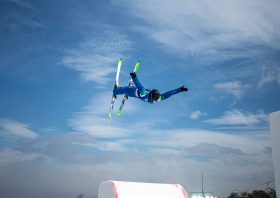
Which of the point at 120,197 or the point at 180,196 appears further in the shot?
the point at 180,196

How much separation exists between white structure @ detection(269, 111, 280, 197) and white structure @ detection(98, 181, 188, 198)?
2.87m

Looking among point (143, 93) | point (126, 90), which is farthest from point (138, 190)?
point (126, 90)

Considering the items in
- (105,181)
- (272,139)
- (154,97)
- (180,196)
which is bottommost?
(180,196)

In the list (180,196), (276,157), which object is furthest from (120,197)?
(276,157)

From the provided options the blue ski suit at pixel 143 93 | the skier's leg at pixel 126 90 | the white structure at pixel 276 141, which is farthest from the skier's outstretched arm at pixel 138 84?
the white structure at pixel 276 141

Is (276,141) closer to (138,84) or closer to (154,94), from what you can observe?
(154,94)

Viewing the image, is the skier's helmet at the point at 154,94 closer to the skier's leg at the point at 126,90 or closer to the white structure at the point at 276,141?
the skier's leg at the point at 126,90

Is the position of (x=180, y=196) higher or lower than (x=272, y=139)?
lower

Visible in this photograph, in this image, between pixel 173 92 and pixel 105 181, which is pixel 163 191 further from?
pixel 173 92

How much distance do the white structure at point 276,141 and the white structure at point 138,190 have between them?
2.87m

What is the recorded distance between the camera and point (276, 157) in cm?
529

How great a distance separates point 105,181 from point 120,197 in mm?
405

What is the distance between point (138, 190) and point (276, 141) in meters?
4.07

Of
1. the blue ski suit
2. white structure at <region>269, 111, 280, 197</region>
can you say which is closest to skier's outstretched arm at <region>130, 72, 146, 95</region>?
the blue ski suit
